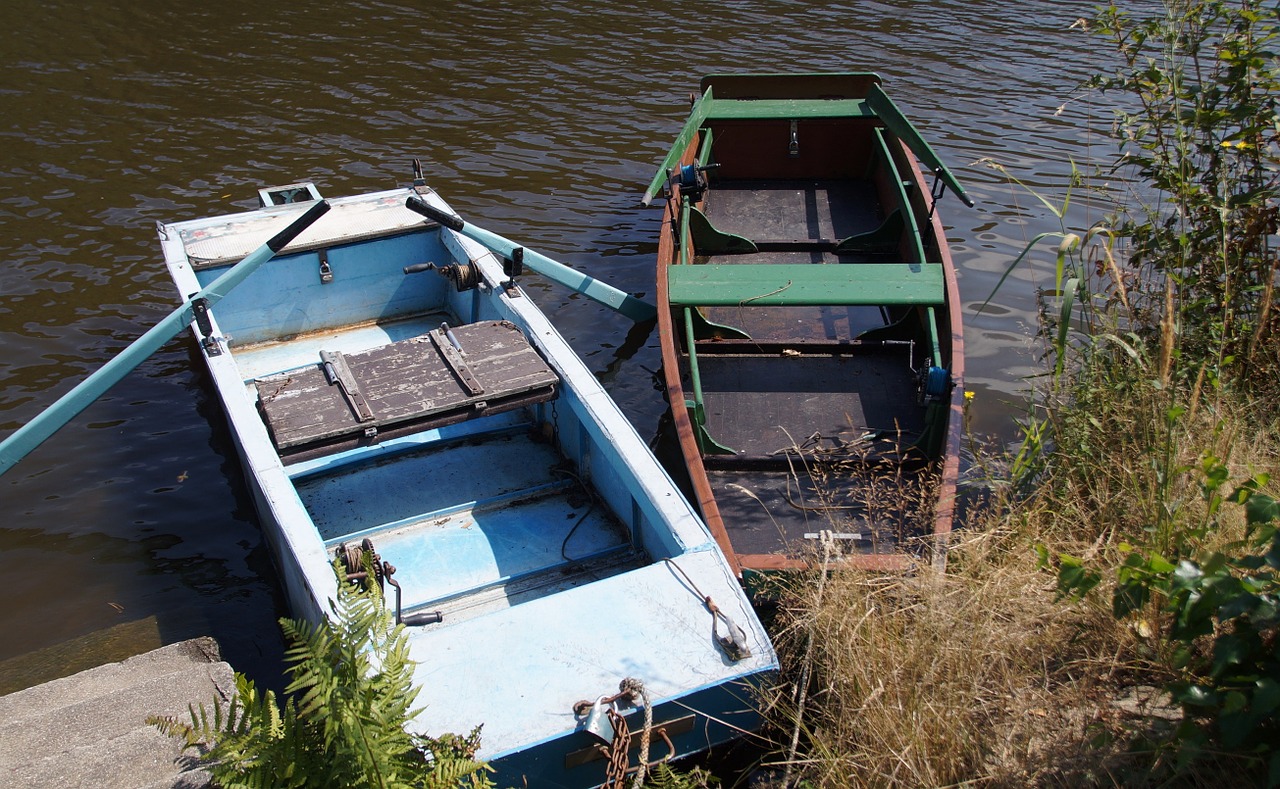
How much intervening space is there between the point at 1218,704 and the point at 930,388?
2.63m

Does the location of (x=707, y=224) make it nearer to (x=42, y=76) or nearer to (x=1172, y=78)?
(x=1172, y=78)

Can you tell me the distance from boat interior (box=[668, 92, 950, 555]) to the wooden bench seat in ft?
0.03

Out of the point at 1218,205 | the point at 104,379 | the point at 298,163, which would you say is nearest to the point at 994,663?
the point at 1218,205

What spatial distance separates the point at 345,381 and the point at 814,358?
9.53ft

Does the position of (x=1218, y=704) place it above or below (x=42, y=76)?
below

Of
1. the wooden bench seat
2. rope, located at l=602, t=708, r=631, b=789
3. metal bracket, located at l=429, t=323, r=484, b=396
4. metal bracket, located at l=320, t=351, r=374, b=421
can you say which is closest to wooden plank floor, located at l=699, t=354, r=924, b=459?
the wooden bench seat

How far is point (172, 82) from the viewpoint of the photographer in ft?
38.1

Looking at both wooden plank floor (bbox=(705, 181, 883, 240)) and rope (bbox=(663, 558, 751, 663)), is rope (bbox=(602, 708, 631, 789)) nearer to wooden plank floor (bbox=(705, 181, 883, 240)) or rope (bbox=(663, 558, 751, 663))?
rope (bbox=(663, 558, 751, 663))

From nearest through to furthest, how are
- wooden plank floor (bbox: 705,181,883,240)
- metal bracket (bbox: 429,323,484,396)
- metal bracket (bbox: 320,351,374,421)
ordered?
metal bracket (bbox: 320,351,374,421) → metal bracket (bbox: 429,323,484,396) → wooden plank floor (bbox: 705,181,883,240)

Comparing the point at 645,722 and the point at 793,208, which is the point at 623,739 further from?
the point at 793,208

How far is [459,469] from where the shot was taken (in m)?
5.59

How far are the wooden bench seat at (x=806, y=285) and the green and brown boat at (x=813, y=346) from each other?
12mm

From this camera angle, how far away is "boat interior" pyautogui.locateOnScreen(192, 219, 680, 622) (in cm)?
473

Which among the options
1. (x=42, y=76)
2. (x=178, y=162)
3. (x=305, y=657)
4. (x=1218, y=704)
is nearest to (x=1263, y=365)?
(x=1218, y=704)
